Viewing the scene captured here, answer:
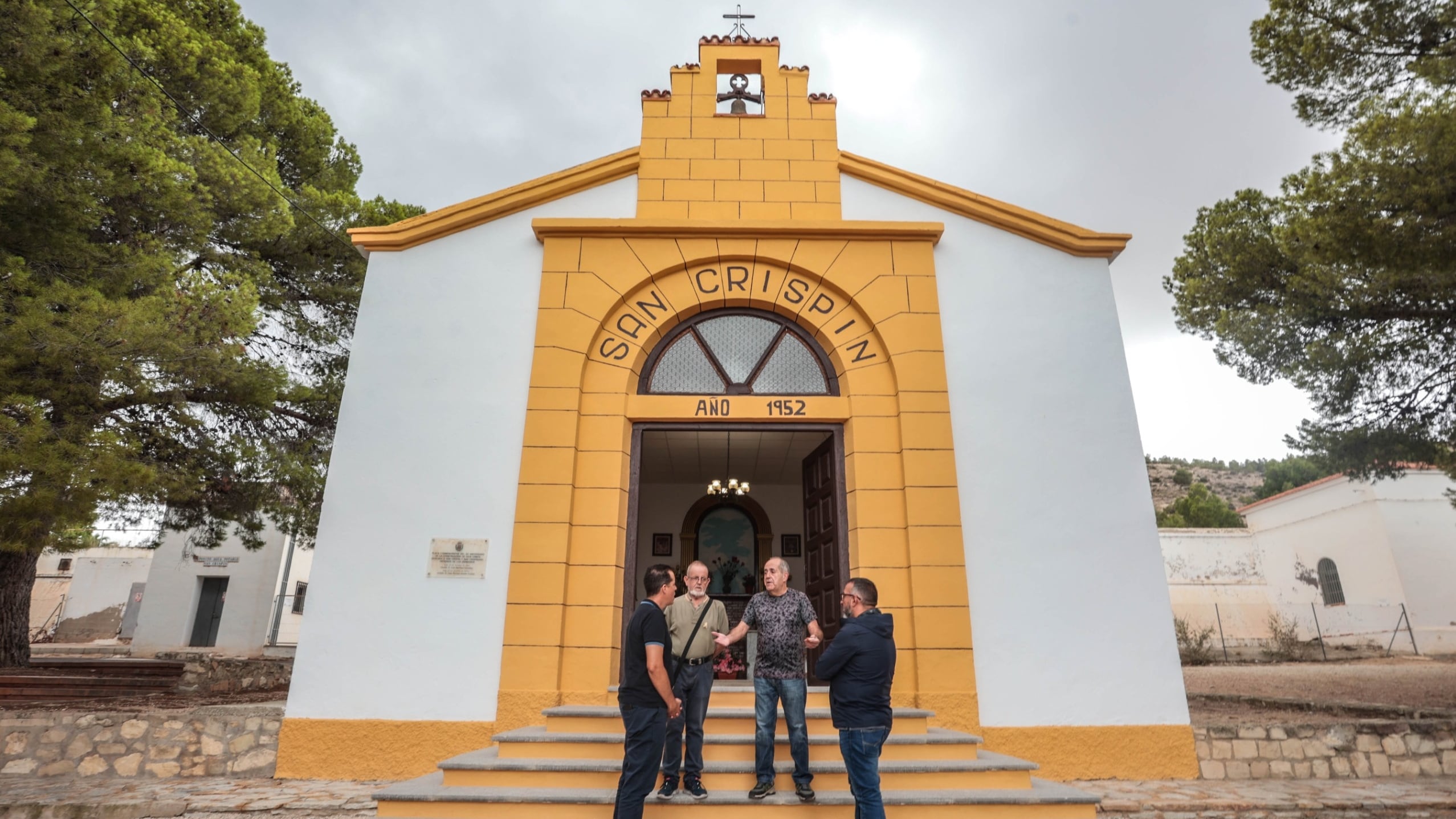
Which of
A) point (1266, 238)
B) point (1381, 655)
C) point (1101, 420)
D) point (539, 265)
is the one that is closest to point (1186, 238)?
point (1266, 238)

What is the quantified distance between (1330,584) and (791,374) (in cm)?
2718

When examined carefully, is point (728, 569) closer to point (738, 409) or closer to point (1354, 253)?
point (738, 409)

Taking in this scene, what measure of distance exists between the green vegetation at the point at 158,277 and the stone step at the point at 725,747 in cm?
508

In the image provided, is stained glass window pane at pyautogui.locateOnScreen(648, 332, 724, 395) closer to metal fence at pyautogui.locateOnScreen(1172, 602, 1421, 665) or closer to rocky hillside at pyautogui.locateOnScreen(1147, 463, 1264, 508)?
metal fence at pyautogui.locateOnScreen(1172, 602, 1421, 665)

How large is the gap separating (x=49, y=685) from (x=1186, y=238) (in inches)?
707

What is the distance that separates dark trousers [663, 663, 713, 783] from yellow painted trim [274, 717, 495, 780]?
2.31m

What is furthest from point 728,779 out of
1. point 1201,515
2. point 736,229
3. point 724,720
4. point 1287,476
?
point 1287,476

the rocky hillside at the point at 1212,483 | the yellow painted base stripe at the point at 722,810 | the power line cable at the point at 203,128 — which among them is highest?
the rocky hillside at the point at 1212,483

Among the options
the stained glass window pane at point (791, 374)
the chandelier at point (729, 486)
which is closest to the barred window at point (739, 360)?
the stained glass window pane at point (791, 374)

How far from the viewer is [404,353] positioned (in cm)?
756

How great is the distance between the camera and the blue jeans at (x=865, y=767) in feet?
14.3

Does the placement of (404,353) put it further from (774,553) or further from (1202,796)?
(1202,796)

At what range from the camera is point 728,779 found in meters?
5.27

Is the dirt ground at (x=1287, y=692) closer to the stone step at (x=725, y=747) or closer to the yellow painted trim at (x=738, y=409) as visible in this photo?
the stone step at (x=725, y=747)
